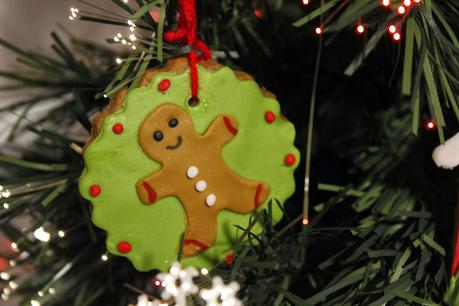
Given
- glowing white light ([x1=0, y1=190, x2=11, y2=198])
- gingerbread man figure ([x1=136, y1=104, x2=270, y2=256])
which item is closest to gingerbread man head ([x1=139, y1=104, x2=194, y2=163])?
gingerbread man figure ([x1=136, y1=104, x2=270, y2=256])

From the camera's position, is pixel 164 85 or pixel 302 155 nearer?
pixel 164 85

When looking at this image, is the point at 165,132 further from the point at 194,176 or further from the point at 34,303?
the point at 34,303

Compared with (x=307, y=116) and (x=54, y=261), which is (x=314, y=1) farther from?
(x=54, y=261)

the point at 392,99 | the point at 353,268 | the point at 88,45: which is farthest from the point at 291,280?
the point at 88,45

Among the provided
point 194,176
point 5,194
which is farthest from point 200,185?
point 5,194

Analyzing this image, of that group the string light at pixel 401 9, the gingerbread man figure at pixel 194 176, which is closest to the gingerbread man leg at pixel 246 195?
the gingerbread man figure at pixel 194 176

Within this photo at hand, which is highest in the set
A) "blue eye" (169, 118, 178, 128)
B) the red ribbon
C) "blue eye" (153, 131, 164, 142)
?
the red ribbon

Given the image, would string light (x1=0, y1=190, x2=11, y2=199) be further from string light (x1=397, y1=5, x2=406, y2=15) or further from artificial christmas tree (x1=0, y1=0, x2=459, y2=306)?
string light (x1=397, y1=5, x2=406, y2=15)
